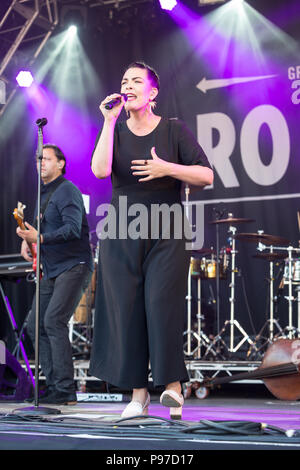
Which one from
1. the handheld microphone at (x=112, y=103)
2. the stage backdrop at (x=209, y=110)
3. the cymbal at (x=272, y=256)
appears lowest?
the cymbal at (x=272, y=256)

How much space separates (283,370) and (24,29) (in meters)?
5.40

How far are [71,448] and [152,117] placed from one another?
1674 mm

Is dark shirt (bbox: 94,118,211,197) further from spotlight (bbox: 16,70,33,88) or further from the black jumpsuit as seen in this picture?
spotlight (bbox: 16,70,33,88)

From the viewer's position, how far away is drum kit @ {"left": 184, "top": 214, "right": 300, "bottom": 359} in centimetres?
700

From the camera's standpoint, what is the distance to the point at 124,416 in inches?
113

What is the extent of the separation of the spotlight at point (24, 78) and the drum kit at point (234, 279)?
3121 mm

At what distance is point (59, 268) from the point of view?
4730 mm

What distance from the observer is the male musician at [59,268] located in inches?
183

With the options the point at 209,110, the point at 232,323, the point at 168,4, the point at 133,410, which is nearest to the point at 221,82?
the point at 209,110

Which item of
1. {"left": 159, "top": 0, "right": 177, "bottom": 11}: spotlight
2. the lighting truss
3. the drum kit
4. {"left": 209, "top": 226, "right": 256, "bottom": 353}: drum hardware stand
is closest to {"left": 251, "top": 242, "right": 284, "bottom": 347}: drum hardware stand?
the drum kit

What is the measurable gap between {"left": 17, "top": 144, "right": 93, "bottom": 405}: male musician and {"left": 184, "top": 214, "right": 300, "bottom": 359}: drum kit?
246 cm

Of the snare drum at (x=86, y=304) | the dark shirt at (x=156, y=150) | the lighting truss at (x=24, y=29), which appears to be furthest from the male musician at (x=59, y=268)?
the lighting truss at (x=24, y=29)

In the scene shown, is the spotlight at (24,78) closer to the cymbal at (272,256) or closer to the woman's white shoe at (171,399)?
the cymbal at (272,256)

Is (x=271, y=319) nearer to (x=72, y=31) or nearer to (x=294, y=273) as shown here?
(x=294, y=273)
